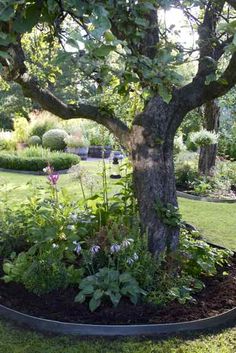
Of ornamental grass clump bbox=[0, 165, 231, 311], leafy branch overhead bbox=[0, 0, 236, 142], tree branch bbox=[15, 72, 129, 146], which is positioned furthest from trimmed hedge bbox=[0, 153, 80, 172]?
leafy branch overhead bbox=[0, 0, 236, 142]

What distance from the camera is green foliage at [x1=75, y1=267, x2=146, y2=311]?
2.80 metres

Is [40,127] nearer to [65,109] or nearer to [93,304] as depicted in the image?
[65,109]

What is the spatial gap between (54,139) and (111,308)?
11480mm

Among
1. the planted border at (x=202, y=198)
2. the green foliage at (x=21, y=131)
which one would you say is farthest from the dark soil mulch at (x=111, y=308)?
the green foliage at (x=21, y=131)

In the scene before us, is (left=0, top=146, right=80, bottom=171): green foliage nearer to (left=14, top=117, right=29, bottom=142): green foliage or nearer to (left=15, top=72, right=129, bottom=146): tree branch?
(left=14, top=117, right=29, bottom=142): green foliage

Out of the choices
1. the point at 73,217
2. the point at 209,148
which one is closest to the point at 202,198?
the point at 209,148

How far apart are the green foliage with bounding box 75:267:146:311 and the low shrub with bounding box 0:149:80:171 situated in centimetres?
740

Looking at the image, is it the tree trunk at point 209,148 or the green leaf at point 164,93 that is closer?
the green leaf at point 164,93

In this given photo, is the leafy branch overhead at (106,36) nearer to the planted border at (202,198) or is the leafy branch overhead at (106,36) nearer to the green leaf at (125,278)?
the green leaf at (125,278)

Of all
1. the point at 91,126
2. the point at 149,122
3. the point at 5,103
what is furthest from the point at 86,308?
the point at 5,103

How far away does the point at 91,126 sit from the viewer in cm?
1717

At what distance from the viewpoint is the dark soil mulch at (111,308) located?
2.76 metres

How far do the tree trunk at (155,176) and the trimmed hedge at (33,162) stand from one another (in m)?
6.98

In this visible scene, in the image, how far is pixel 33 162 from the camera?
33.7 ft
